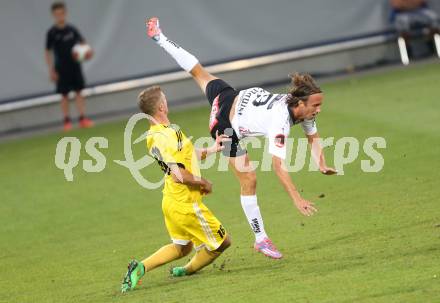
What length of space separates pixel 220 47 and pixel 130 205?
312 inches

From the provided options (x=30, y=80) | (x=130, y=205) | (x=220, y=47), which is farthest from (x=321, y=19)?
(x=130, y=205)

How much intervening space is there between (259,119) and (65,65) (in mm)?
10019

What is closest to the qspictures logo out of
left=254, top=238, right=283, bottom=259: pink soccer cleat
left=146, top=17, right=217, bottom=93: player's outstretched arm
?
left=146, top=17, right=217, bottom=93: player's outstretched arm

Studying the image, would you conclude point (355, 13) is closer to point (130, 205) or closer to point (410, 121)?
point (410, 121)

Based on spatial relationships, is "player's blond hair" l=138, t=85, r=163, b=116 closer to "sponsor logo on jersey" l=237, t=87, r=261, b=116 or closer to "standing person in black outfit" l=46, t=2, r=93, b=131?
"sponsor logo on jersey" l=237, t=87, r=261, b=116

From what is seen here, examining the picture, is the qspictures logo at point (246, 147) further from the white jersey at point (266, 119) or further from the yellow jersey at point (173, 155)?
the yellow jersey at point (173, 155)

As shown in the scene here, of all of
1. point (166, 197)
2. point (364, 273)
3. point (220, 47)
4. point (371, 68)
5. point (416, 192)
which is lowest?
point (371, 68)

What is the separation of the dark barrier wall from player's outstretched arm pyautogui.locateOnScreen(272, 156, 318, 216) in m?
11.6

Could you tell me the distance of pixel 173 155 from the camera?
26.8 ft

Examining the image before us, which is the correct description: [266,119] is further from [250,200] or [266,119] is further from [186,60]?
[186,60]

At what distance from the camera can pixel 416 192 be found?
10828mm

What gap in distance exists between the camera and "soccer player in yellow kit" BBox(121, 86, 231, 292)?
8172mm

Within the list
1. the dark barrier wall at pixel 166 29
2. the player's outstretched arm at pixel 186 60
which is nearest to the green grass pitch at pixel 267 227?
the player's outstretched arm at pixel 186 60

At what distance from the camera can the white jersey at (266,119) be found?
26.9 feet
